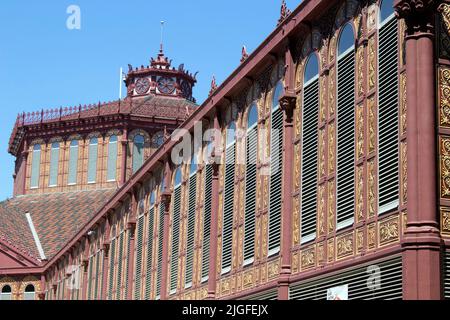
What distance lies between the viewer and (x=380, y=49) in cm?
2081

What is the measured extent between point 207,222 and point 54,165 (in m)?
43.9

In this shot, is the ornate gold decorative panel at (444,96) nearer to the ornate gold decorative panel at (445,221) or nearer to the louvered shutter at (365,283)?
the ornate gold decorative panel at (445,221)

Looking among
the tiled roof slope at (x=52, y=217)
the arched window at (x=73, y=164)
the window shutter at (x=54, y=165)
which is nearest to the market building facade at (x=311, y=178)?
the tiled roof slope at (x=52, y=217)

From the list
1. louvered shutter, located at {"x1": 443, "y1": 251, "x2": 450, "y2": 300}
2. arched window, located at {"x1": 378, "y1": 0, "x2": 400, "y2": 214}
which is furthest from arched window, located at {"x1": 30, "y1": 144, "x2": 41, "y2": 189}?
louvered shutter, located at {"x1": 443, "y1": 251, "x2": 450, "y2": 300}

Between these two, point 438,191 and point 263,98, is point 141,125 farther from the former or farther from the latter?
point 438,191

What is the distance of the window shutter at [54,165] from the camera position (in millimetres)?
75250

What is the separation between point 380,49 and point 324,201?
420cm

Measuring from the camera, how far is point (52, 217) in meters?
71.9

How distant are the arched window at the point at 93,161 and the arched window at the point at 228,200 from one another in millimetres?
42489

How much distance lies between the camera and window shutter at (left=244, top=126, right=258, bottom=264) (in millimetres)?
28734

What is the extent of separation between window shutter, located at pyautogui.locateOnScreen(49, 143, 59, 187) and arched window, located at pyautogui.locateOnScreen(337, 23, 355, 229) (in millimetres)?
54339

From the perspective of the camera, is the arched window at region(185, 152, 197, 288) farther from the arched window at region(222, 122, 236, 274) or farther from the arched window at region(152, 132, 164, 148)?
the arched window at region(152, 132, 164, 148)

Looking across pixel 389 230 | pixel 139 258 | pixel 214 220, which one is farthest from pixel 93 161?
pixel 389 230
